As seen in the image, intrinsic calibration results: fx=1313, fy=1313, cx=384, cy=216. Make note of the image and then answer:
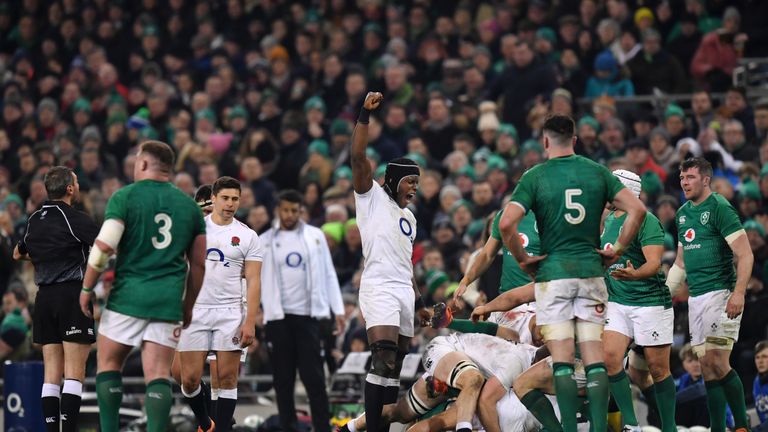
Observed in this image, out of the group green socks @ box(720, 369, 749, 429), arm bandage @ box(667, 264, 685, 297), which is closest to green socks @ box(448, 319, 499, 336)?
arm bandage @ box(667, 264, 685, 297)

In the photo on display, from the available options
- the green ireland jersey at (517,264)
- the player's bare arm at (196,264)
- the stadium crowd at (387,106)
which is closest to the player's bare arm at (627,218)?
the green ireland jersey at (517,264)

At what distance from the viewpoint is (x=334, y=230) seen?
1848cm

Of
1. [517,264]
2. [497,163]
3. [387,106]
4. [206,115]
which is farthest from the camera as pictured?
[206,115]

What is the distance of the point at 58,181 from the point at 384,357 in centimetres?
315

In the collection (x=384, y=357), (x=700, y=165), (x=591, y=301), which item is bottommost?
(x=384, y=357)

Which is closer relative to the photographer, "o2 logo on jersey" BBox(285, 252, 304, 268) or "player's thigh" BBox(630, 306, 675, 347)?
"player's thigh" BBox(630, 306, 675, 347)

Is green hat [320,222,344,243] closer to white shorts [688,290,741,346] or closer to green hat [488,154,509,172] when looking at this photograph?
green hat [488,154,509,172]

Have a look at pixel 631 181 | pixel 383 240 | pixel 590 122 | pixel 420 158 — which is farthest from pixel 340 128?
pixel 383 240

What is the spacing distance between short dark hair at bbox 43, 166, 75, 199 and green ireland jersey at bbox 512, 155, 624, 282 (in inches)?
155

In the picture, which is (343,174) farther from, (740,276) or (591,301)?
(591,301)

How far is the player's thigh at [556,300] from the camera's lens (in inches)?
382

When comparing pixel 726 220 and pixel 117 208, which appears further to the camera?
pixel 726 220

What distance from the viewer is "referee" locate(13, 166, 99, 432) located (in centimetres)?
1110

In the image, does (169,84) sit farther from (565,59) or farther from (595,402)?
(595,402)
